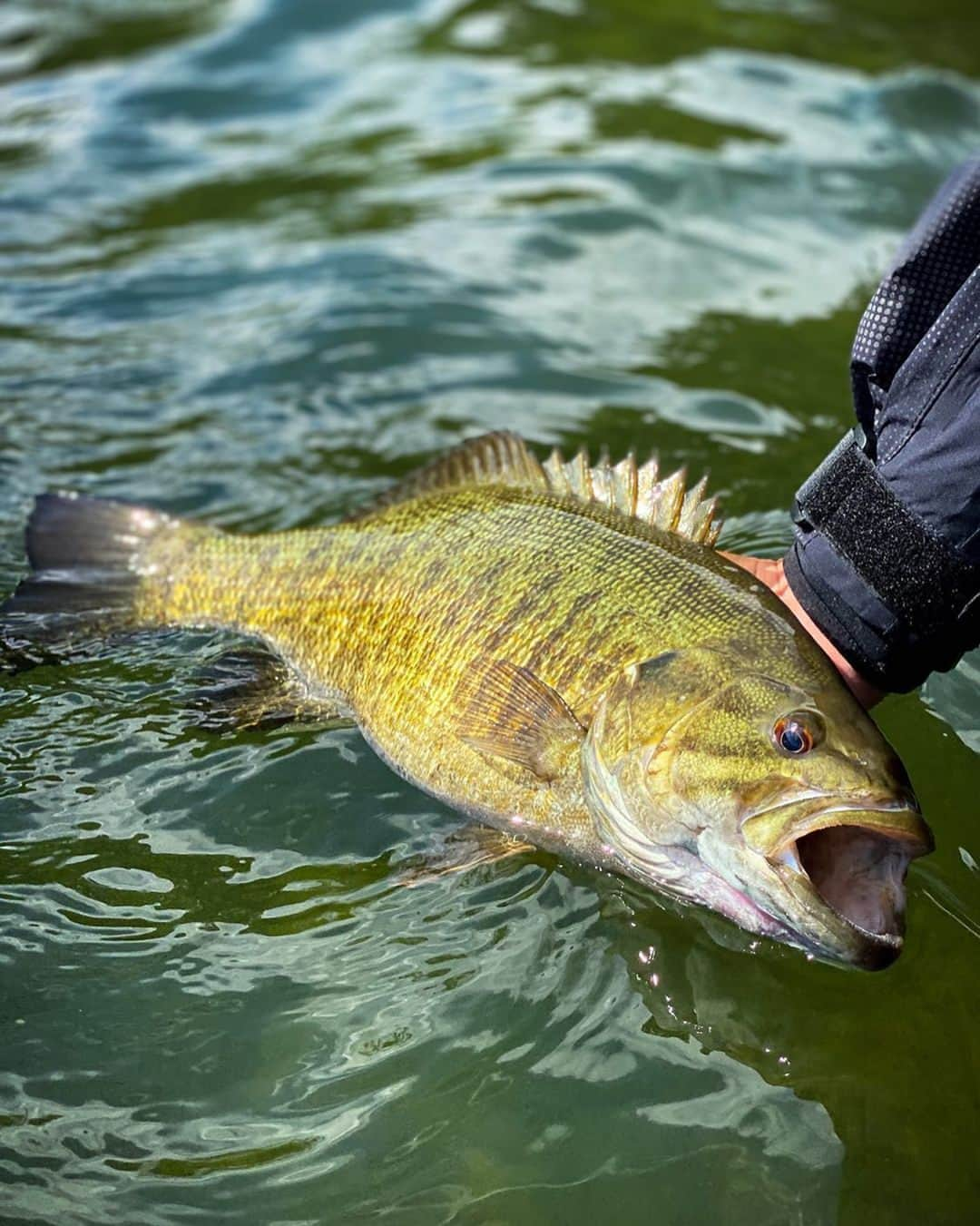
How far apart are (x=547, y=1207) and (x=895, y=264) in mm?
2358

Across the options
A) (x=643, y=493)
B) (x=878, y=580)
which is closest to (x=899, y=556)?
(x=878, y=580)

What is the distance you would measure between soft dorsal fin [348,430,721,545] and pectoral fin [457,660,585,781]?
61 centimetres

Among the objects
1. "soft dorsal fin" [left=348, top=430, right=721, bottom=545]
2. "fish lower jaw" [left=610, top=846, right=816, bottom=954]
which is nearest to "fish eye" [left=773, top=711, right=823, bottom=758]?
"fish lower jaw" [left=610, top=846, right=816, bottom=954]

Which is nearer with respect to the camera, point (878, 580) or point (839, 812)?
point (839, 812)

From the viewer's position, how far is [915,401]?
3.55m

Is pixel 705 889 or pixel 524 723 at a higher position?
pixel 524 723

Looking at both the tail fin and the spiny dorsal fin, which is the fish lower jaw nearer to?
the spiny dorsal fin

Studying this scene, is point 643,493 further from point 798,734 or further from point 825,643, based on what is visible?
point 798,734

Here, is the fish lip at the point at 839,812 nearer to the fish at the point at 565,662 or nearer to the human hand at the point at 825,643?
the fish at the point at 565,662

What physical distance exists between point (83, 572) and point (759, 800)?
8.85 feet

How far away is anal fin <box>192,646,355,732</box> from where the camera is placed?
171 inches

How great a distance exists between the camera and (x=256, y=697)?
14.4 feet

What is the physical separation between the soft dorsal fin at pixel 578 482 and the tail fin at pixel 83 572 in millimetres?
756

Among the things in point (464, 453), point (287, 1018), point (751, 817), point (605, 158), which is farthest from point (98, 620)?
point (605, 158)
